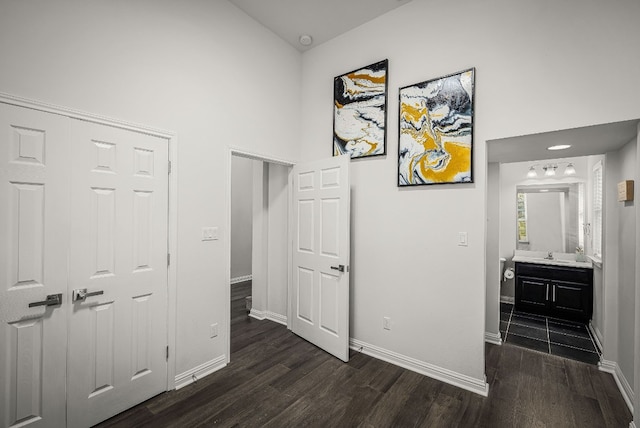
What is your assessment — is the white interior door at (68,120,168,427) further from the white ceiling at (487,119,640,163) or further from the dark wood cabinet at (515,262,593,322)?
the dark wood cabinet at (515,262,593,322)

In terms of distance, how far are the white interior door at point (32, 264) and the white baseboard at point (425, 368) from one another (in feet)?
8.06

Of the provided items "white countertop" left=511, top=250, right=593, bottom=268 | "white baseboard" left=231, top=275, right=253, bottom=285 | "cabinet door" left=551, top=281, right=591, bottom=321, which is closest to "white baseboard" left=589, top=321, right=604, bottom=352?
"cabinet door" left=551, top=281, right=591, bottom=321

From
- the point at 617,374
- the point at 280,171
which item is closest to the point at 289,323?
the point at 280,171

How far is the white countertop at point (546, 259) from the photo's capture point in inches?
154

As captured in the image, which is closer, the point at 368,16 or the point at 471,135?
the point at 471,135

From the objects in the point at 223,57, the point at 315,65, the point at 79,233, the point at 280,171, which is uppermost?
the point at 315,65

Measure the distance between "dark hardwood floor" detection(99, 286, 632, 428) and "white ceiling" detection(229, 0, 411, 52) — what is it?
3525mm

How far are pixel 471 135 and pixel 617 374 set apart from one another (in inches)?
99.5

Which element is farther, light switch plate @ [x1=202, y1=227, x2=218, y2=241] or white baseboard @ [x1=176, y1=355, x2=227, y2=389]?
light switch plate @ [x1=202, y1=227, x2=218, y2=241]

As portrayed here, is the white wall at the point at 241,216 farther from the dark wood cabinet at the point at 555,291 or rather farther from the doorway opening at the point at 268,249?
the dark wood cabinet at the point at 555,291

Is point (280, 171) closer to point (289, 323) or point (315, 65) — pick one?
point (315, 65)

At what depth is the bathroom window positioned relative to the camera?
11.2ft

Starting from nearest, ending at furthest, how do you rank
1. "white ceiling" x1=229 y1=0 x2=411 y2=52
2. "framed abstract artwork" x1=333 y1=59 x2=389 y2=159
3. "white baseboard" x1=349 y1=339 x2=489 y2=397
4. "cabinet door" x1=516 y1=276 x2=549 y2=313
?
"white baseboard" x1=349 y1=339 x2=489 y2=397, "white ceiling" x1=229 y1=0 x2=411 y2=52, "framed abstract artwork" x1=333 y1=59 x2=389 y2=159, "cabinet door" x1=516 y1=276 x2=549 y2=313

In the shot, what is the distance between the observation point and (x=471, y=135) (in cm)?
240
